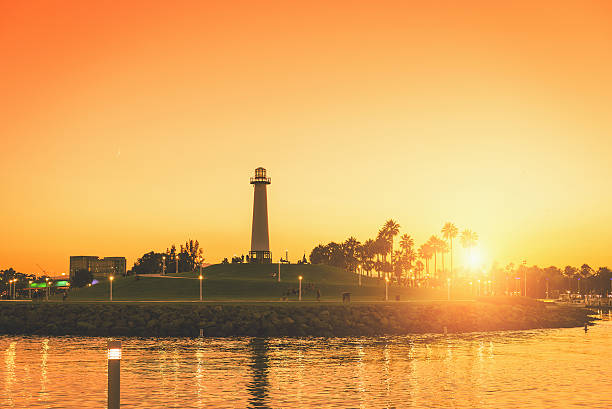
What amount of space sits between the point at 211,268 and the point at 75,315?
90.1 meters

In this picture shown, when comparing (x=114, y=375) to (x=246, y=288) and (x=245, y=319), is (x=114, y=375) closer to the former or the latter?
(x=245, y=319)

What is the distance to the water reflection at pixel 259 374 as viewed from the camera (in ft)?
123

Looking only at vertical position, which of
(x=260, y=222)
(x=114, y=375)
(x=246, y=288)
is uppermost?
(x=260, y=222)

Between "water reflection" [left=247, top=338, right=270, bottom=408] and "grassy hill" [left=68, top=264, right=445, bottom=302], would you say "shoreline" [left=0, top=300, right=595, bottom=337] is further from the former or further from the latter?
"grassy hill" [left=68, top=264, right=445, bottom=302]

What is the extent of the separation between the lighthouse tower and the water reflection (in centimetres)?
8846

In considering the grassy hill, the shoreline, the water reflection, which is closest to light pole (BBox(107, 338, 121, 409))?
the water reflection

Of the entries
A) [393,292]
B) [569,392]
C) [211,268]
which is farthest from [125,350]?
[211,268]

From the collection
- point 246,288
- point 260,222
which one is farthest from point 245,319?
point 260,222

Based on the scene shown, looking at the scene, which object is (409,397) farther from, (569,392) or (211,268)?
(211,268)

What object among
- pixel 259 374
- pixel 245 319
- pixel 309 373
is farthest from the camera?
pixel 245 319

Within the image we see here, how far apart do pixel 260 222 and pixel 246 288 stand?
29723 millimetres

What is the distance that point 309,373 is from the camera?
158 ft

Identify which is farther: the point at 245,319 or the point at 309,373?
the point at 245,319

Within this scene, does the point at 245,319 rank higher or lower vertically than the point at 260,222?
lower
